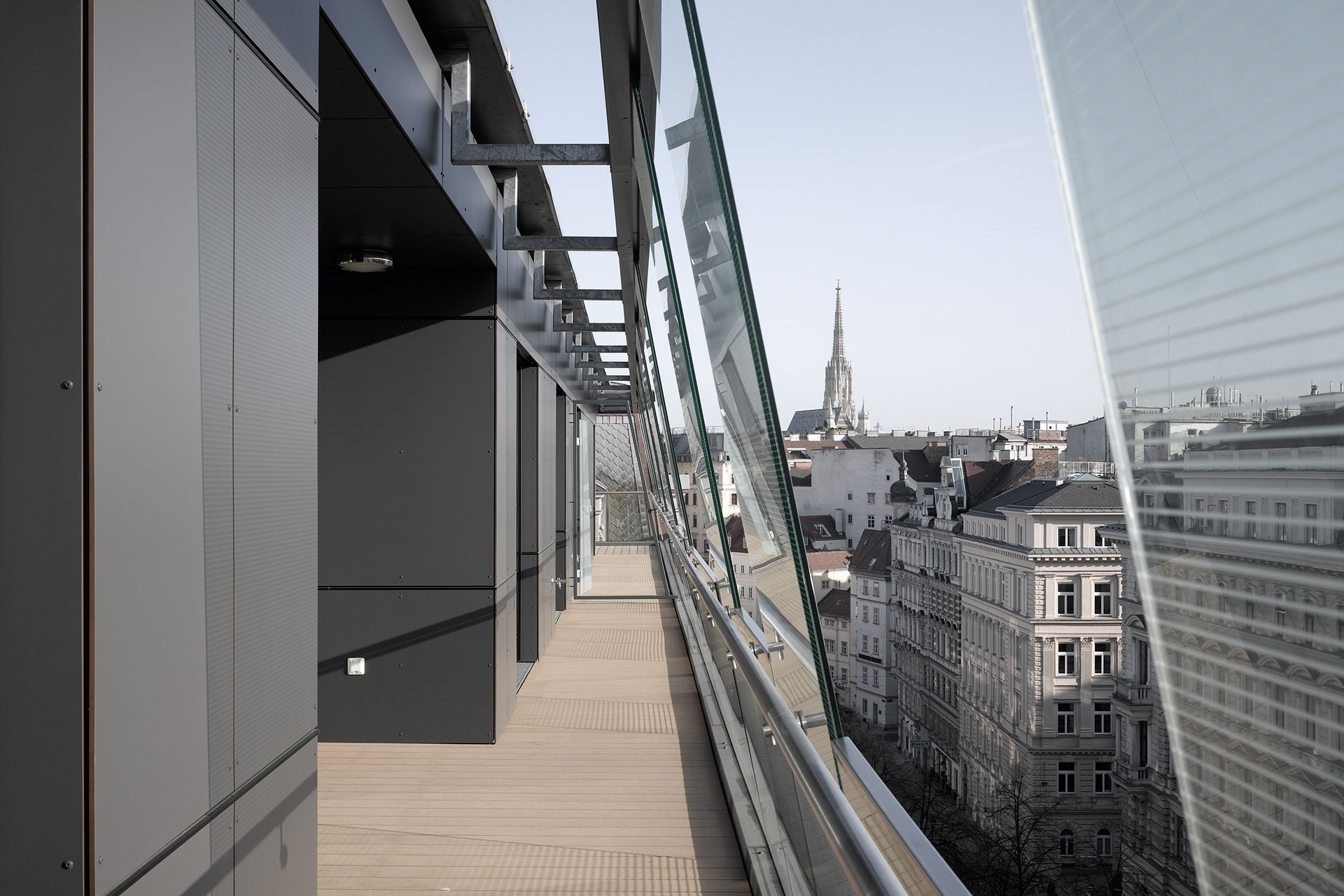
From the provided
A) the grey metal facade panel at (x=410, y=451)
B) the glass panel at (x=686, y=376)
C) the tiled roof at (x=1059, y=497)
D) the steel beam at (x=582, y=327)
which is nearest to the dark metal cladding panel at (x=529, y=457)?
the steel beam at (x=582, y=327)

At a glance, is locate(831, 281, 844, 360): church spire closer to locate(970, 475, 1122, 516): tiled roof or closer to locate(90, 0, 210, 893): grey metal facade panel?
locate(970, 475, 1122, 516): tiled roof

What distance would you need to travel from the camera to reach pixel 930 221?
3111 mm

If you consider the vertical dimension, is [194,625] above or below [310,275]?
below

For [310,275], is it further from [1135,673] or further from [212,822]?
[1135,673]

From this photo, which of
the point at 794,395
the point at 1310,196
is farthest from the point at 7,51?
the point at 794,395

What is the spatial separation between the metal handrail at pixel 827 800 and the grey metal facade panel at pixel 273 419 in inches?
45.6

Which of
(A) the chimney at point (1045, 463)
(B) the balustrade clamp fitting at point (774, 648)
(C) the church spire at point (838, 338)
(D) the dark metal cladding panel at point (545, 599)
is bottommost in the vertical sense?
(D) the dark metal cladding panel at point (545, 599)

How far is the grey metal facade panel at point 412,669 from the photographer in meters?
5.57

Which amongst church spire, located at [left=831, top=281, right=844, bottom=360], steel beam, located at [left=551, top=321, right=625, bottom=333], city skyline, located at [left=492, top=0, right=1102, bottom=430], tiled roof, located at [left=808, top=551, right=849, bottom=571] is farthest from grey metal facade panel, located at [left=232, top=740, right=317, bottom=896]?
steel beam, located at [left=551, top=321, right=625, bottom=333]

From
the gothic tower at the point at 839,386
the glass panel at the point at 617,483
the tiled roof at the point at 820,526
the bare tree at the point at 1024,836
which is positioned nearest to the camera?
the bare tree at the point at 1024,836

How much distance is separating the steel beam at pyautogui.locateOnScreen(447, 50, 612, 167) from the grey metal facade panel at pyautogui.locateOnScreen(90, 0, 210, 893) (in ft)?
7.75

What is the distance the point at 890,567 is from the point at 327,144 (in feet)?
9.22

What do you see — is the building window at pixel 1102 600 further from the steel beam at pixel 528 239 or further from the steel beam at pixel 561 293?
the steel beam at pixel 561 293

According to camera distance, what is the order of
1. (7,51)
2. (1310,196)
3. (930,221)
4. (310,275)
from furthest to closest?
(930,221) < (310,275) < (7,51) < (1310,196)
